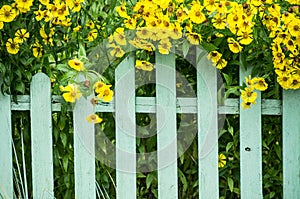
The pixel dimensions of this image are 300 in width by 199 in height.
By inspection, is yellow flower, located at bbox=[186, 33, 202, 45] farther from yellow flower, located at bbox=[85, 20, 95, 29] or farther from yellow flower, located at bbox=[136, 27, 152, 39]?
yellow flower, located at bbox=[85, 20, 95, 29]

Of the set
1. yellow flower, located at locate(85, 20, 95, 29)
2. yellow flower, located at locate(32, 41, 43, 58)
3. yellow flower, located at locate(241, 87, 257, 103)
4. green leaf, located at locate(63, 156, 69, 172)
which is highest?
yellow flower, located at locate(85, 20, 95, 29)

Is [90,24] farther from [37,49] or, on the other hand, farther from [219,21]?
[219,21]

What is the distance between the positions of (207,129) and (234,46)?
0.42m

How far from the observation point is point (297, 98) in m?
2.89

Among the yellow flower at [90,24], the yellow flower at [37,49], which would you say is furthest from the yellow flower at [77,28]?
the yellow flower at [37,49]

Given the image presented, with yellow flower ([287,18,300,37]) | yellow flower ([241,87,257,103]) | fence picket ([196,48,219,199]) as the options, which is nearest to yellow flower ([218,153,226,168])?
fence picket ([196,48,219,199])

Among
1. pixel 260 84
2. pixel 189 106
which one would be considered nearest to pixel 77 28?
pixel 189 106

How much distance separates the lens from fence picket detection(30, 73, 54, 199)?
2.93 metres

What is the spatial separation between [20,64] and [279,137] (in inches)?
49.2

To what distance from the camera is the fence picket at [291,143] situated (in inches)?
114

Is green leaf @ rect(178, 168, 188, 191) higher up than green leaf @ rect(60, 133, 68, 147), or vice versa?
green leaf @ rect(60, 133, 68, 147)

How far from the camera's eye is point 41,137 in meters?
2.97

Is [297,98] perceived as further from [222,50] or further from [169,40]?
[169,40]

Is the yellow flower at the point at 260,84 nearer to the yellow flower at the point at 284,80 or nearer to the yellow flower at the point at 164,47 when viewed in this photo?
the yellow flower at the point at 284,80
